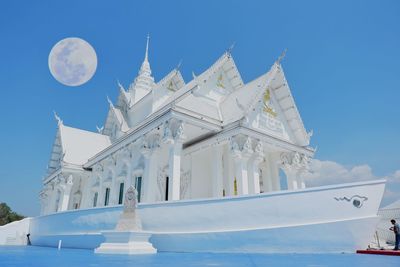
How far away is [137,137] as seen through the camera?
1505cm

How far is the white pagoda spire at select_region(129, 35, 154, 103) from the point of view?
25516mm

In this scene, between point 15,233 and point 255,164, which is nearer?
point 255,164

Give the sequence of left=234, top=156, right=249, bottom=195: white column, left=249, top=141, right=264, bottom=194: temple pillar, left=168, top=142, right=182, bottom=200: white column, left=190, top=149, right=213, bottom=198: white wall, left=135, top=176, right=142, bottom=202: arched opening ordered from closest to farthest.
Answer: left=168, top=142, right=182, bottom=200: white column < left=234, top=156, right=249, bottom=195: white column < left=249, top=141, right=264, bottom=194: temple pillar < left=190, top=149, right=213, bottom=198: white wall < left=135, top=176, right=142, bottom=202: arched opening

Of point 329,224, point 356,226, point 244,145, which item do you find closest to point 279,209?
point 329,224

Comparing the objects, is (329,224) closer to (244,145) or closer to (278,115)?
(244,145)

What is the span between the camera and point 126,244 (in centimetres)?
894

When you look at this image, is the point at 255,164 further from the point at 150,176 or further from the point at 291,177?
the point at 150,176

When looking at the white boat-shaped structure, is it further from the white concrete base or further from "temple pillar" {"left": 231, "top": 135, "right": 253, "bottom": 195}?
the white concrete base

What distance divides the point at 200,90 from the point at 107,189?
10097 mm

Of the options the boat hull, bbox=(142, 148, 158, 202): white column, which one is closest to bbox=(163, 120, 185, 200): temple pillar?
the boat hull

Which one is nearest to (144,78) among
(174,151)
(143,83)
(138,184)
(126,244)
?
(143,83)

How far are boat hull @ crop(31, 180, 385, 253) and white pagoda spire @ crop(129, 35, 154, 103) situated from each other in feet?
54.9

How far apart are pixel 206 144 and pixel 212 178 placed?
1792 mm

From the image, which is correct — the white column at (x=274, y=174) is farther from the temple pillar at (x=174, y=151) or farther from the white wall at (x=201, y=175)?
the temple pillar at (x=174, y=151)
